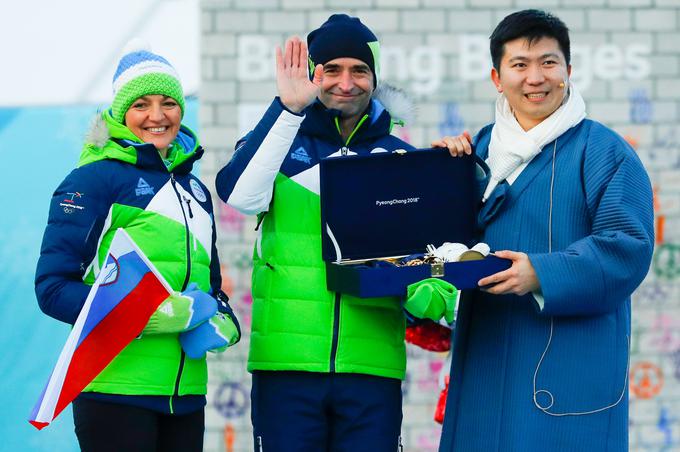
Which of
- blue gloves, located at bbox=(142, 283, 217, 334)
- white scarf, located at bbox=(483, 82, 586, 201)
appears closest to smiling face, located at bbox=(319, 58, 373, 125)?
white scarf, located at bbox=(483, 82, 586, 201)

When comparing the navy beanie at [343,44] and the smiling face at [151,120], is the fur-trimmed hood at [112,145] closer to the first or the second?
the smiling face at [151,120]

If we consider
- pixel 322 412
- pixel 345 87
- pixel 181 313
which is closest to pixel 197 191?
pixel 181 313

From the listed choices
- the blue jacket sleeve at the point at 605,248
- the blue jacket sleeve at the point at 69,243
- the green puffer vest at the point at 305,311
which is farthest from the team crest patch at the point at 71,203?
the blue jacket sleeve at the point at 605,248

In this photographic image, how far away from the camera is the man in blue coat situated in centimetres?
301

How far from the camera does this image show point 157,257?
10.5 ft

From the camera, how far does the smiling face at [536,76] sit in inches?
125

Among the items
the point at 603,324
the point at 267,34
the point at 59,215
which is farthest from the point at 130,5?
the point at 603,324

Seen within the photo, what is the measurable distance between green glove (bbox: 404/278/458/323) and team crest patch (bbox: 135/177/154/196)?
0.81 m

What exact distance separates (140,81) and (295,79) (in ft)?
1.58

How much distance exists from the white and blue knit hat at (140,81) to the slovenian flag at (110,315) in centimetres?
52

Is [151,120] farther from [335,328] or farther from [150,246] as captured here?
[335,328]

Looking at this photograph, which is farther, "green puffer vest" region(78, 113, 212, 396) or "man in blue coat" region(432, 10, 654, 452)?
"green puffer vest" region(78, 113, 212, 396)

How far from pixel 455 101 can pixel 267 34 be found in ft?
3.48

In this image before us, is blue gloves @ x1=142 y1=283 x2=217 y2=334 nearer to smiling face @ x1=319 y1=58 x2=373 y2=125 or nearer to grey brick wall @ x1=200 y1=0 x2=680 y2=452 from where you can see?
smiling face @ x1=319 y1=58 x2=373 y2=125
